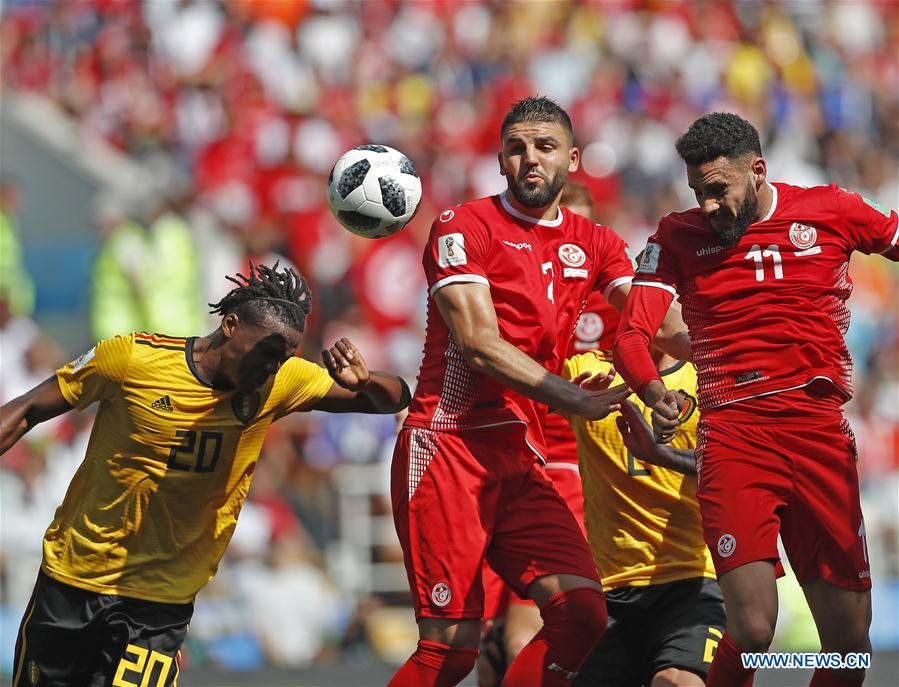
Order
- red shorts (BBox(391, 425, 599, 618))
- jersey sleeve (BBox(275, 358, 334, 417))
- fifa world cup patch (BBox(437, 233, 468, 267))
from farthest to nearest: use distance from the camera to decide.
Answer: jersey sleeve (BBox(275, 358, 334, 417)), fifa world cup patch (BBox(437, 233, 468, 267)), red shorts (BBox(391, 425, 599, 618))

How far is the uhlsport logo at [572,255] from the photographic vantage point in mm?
6562

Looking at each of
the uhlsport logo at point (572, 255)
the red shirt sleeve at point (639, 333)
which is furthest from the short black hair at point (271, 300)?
the red shirt sleeve at point (639, 333)

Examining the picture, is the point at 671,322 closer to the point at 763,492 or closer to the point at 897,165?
the point at 763,492

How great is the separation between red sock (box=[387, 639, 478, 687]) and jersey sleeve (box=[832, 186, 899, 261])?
7.88 ft

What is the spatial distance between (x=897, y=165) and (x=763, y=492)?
44.3ft

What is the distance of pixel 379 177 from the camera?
7.14 metres

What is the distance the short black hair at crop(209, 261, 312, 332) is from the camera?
20.6ft

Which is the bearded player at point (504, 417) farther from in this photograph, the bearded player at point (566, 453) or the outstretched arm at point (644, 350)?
the bearded player at point (566, 453)

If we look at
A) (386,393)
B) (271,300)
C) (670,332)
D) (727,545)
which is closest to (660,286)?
(670,332)

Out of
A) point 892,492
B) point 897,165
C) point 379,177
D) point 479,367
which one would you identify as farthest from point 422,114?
point 479,367

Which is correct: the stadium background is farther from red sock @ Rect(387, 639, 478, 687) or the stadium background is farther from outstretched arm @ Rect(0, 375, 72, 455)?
outstretched arm @ Rect(0, 375, 72, 455)

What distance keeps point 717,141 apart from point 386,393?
5.85 ft

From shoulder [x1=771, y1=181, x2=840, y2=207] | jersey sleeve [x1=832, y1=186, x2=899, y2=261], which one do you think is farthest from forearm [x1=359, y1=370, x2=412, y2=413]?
jersey sleeve [x1=832, y1=186, x2=899, y2=261]

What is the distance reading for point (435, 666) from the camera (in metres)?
6.07
